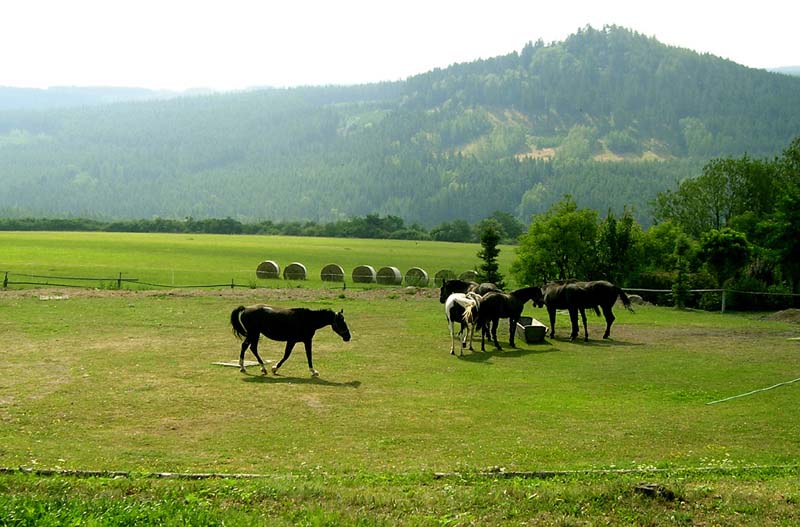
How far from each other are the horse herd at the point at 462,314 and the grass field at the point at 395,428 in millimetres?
948

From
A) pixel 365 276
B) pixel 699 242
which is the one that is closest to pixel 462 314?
pixel 699 242

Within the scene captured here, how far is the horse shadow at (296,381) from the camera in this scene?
57.8ft

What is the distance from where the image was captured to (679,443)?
1265 cm

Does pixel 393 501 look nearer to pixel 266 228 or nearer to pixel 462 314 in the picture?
pixel 462 314

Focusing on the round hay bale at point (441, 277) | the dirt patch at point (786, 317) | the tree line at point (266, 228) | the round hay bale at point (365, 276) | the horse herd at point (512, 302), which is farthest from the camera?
the tree line at point (266, 228)

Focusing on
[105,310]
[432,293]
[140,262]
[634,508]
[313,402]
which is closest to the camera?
[634,508]

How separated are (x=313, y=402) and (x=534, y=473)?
6.52m

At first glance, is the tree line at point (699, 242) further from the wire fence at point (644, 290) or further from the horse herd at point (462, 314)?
the horse herd at point (462, 314)

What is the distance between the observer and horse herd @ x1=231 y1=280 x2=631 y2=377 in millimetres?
18781

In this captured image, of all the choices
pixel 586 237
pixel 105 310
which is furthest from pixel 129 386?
pixel 586 237

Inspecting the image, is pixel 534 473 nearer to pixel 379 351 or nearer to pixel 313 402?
pixel 313 402

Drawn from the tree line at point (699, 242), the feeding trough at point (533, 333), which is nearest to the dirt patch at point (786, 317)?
the tree line at point (699, 242)

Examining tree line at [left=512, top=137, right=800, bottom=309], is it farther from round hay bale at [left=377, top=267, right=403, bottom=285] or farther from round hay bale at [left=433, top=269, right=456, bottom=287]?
round hay bale at [left=377, top=267, right=403, bottom=285]

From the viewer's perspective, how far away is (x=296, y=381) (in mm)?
17953
